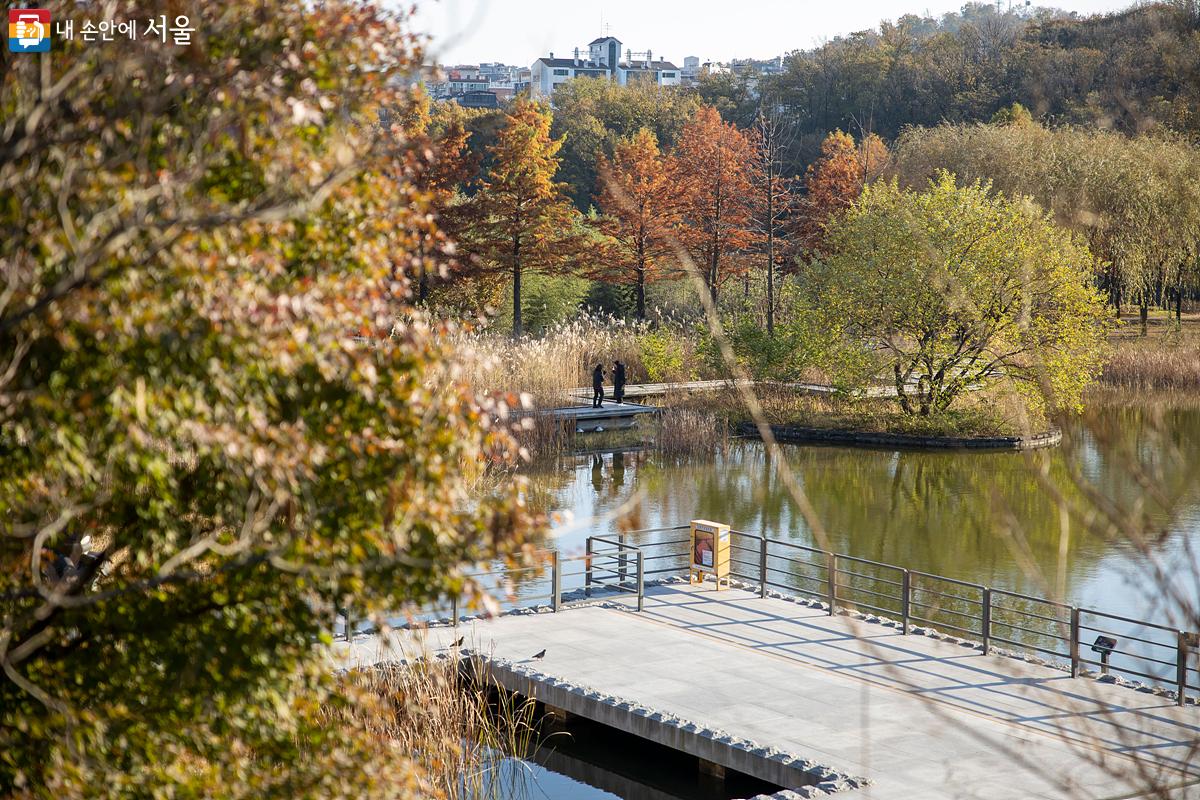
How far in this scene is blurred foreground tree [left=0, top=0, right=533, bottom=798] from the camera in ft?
13.8

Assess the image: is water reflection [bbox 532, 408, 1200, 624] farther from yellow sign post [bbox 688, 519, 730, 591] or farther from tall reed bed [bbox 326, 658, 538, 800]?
tall reed bed [bbox 326, 658, 538, 800]

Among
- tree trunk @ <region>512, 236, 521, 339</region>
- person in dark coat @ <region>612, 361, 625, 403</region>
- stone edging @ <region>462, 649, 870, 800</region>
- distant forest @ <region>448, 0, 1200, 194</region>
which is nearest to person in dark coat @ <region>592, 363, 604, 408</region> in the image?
person in dark coat @ <region>612, 361, 625, 403</region>

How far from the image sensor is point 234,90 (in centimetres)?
485

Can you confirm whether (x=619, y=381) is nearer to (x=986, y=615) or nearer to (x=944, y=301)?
(x=944, y=301)

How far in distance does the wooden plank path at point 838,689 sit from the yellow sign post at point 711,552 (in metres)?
0.32

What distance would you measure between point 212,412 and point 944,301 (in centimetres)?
2599

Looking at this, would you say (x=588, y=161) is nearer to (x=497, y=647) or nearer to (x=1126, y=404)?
(x=1126, y=404)

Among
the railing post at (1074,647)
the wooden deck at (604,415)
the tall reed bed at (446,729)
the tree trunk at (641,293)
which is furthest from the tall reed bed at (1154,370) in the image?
the tall reed bed at (446,729)

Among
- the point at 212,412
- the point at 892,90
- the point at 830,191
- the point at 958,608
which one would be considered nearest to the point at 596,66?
the point at 892,90

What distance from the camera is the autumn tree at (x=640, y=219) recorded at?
139ft

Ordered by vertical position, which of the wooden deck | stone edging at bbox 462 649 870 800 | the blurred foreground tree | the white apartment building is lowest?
the wooden deck

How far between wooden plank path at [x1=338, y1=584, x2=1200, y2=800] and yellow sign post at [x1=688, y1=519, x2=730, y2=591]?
317 millimetres

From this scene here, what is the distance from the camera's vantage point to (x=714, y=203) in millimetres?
45219

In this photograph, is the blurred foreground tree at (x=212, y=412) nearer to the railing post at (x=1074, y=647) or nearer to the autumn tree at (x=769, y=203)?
the railing post at (x=1074, y=647)
